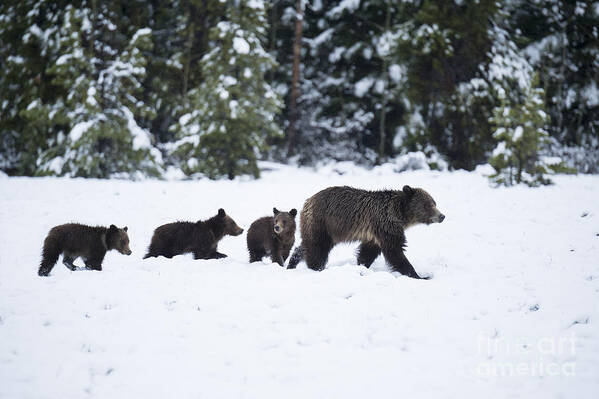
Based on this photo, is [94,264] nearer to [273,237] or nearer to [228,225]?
[228,225]

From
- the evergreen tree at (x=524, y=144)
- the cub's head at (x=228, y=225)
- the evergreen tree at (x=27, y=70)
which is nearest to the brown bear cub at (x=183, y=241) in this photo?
the cub's head at (x=228, y=225)

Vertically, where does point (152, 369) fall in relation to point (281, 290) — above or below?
below

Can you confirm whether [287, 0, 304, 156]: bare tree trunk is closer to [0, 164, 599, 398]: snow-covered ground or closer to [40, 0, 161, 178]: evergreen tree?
[40, 0, 161, 178]: evergreen tree

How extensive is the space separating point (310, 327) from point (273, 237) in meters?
3.55

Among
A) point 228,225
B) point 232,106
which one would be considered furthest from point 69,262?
point 232,106

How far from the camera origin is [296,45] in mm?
24594

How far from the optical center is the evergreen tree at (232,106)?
1822 cm

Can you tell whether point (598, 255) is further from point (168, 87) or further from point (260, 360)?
point (168, 87)

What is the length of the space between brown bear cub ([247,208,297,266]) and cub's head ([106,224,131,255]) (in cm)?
225

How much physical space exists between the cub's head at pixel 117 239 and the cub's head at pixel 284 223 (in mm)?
2613

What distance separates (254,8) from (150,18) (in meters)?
7.73

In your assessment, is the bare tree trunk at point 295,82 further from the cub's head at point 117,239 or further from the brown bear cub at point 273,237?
the cub's head at point 117,239

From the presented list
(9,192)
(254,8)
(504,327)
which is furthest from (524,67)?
(9,192)

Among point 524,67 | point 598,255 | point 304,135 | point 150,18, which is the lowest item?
point 598,255
